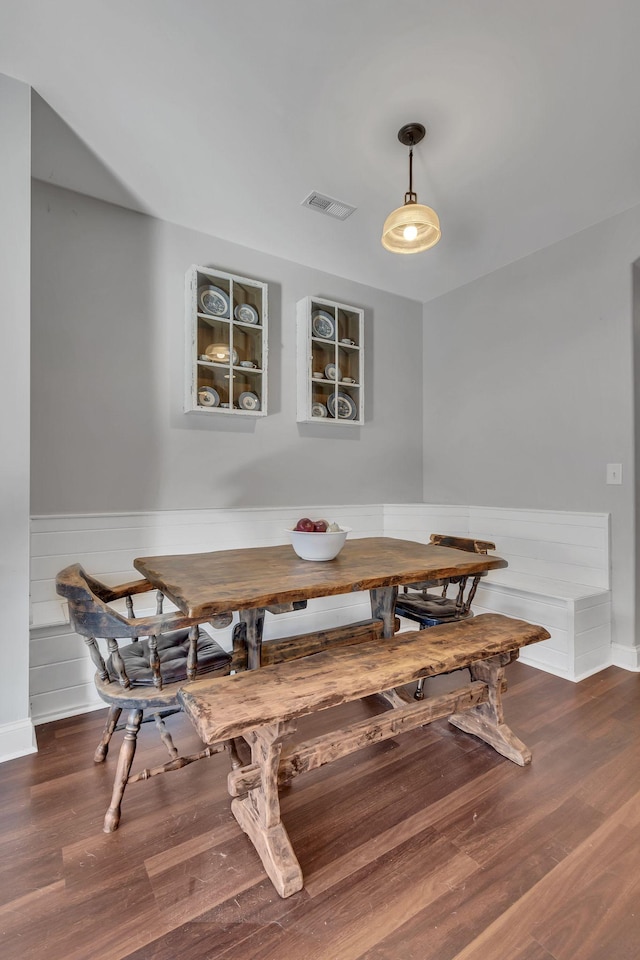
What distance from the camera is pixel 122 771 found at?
1.48 meters

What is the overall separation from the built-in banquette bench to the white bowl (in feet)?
4.88

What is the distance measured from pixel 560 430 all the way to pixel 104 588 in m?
2.80

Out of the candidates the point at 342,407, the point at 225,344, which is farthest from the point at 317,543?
the point at 342,407

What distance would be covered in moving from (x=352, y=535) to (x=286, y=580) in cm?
185

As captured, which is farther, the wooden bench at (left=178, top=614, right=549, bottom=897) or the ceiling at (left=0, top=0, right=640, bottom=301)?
the ceiling at (left=0, top=0, right=640, bottom=301)

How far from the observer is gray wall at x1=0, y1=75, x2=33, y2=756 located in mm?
1829

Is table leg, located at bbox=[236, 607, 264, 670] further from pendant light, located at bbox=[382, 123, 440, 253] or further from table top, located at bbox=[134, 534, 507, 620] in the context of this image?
pendant light, located at bbox=[382, 123, 440, 253]

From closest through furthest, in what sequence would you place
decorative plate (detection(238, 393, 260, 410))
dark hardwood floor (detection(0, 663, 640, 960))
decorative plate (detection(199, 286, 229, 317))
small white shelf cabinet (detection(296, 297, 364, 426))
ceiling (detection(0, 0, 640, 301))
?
dark hardwood floor (detection(0, 663, 640, 960))
ceiling (detection(0, 0, 640, 301))
decorative plate (detection(199, 286, 229, 317))
decorative plate (detection(238, 393, 260, 410))
small white shelf cabinet (detection(296, 297, 364, 426))

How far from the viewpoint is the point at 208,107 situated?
6.20 feet

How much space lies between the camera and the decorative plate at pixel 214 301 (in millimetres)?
2738

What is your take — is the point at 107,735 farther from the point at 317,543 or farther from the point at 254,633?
the point at 317,543

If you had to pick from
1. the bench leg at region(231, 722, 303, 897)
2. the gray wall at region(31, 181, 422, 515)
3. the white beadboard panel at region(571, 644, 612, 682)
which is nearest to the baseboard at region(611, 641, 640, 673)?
the white beadboard panel at region(571, 644, 612, 682)

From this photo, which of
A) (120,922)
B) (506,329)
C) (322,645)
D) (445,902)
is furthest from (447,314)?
(120,922)

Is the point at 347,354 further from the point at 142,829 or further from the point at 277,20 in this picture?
the point at 142,829
